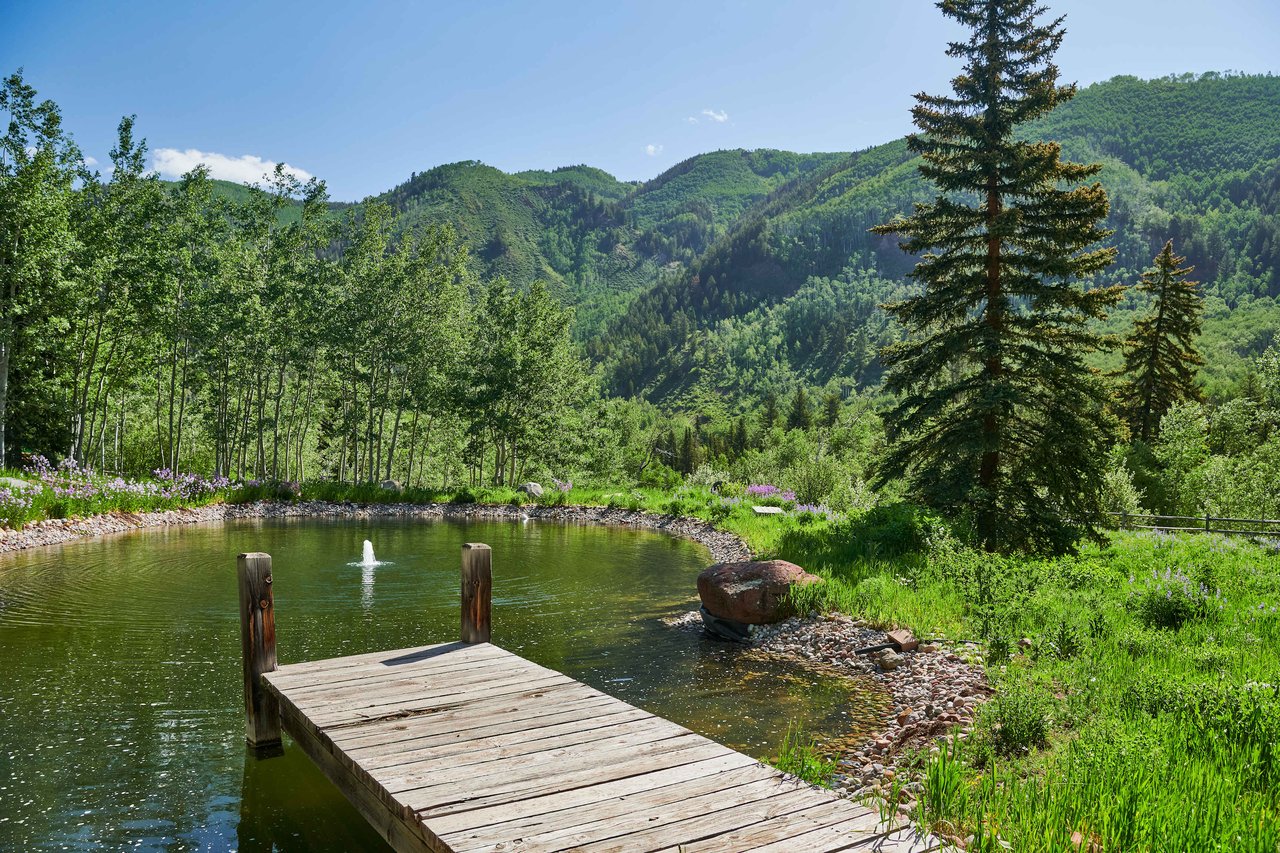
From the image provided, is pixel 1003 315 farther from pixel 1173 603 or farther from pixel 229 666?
pixel 229 666

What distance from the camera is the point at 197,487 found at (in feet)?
96.8

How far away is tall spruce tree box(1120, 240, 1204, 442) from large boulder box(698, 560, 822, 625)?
31.4 m

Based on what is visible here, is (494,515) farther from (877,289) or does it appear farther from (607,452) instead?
(877,289)

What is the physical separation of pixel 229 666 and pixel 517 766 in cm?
674

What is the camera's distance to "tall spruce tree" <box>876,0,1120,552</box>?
1491 centimetres

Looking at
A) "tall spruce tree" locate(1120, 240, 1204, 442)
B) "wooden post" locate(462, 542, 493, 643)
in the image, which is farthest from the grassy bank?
"tall spruce tree" locate(1120, 240, 1204, 442)

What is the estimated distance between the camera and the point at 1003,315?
15.7 m

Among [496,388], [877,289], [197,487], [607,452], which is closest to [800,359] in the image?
[877,289]

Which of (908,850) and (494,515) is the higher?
(908,850)

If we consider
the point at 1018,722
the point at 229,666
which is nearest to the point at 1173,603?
the point at 1018,722

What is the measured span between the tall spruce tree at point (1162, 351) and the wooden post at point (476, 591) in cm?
3701

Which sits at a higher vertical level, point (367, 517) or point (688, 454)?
point (367, 517)

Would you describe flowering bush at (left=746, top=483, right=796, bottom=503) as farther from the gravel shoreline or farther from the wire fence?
the wire fence

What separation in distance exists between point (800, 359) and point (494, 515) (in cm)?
15531
